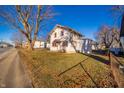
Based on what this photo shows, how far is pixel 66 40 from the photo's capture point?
725 inches

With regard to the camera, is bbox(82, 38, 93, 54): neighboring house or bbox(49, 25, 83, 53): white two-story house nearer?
bbox(49, 25, 83, 53): white two-story house

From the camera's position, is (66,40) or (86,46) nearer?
(66,40)

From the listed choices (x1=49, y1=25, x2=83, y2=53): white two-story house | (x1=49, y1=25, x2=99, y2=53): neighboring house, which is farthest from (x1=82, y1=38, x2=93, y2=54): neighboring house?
(x1=49, y1=25, x2=83, y2=53): white two-story house

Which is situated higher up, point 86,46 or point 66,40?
point 66,40

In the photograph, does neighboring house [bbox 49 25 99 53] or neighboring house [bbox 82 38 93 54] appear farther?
neighboring house [bbox 82 38 93 54]

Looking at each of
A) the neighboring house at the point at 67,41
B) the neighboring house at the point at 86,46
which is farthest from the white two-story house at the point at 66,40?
the neighboring house at the point at 86,46

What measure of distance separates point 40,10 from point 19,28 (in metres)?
2.50

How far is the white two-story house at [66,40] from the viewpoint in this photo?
17.8 metres

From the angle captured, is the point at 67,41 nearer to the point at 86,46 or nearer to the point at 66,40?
the point at 66,40

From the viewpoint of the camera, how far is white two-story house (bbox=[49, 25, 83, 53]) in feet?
58.4

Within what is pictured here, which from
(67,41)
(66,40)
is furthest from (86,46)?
(66,40)

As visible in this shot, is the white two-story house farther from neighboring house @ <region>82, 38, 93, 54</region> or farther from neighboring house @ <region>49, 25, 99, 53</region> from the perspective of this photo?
neighboring house @ <region>82, 38, 93, 54</region>
